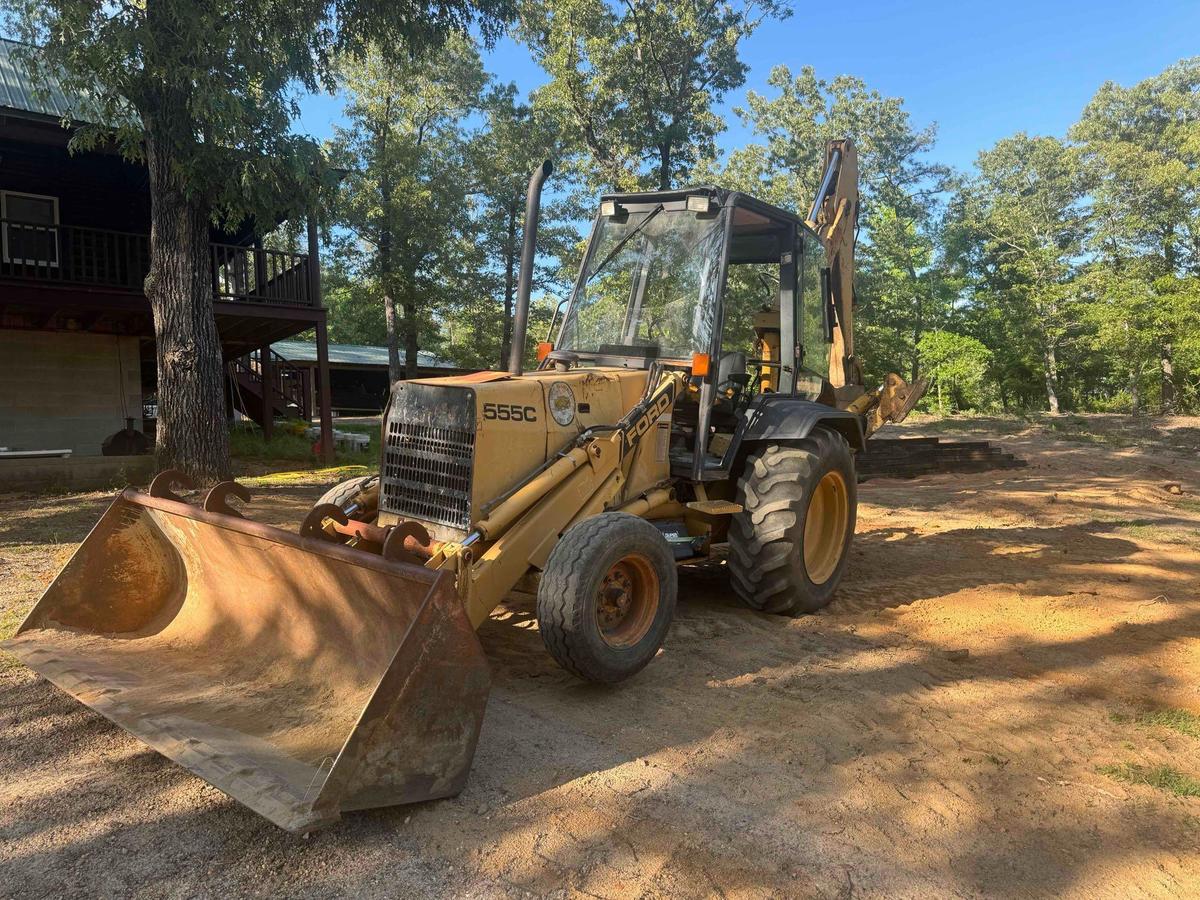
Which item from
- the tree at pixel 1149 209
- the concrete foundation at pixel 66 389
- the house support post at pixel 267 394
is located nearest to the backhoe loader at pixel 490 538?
Answer: the concrete foundation at pixel 66 389

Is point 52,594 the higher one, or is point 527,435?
point 527,435

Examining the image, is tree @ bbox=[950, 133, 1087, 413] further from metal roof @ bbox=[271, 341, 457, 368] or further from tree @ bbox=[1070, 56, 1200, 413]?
metal roof @ bbox=[271, 341, 457, 368]

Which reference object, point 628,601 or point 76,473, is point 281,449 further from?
point 628,601

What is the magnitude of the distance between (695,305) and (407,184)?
20356mm

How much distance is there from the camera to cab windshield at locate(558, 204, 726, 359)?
17.1 feet

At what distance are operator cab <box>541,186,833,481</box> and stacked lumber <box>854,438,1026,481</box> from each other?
954 centimetres

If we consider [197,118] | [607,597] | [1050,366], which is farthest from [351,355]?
[607,597]

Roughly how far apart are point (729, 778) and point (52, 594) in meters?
3.46

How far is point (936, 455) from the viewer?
602 inches

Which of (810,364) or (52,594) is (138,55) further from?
(810,364)

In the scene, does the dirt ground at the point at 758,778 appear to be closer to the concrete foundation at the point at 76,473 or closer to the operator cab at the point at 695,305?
the operator cab at the point at 695,305

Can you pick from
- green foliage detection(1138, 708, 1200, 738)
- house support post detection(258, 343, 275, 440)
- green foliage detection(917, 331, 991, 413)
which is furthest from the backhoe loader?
green foliage detection(917, 331, 991, 413)

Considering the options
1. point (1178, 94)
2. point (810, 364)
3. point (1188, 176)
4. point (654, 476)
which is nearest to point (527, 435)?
point (654, 476)

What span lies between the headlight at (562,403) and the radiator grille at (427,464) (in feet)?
1.99
